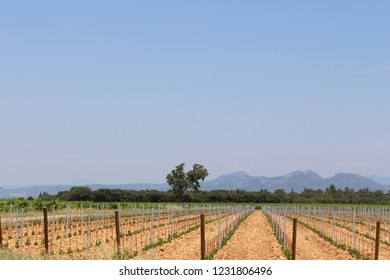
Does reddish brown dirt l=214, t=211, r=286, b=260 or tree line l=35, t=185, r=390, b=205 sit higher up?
reddish brown dirt l=214, t=211, r=286, b=260

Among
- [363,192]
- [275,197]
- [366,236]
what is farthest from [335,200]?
[366,236]

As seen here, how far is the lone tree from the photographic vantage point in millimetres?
118812

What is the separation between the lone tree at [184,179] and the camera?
119 meters

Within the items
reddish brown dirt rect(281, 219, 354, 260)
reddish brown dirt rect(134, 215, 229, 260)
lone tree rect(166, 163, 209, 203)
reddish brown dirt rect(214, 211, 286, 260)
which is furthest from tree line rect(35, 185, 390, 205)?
reddish brown dirt rect(281, 219, 354, 260)

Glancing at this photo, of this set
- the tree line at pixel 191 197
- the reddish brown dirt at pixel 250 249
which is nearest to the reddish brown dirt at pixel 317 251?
the reddish brown dirt at pixel 250 249

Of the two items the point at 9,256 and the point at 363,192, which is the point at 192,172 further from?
the point at 9,256

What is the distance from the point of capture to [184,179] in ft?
390

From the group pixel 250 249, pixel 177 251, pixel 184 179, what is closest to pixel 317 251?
pixel 250 249

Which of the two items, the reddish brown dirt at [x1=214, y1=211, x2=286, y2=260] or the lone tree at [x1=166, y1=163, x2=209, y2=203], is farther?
the lone tree at [x1=166, y1=163, x2=209, y2=203]

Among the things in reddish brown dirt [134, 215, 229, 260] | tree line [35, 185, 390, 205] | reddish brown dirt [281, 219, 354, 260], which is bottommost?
tree line [35, 185, 390, 205]

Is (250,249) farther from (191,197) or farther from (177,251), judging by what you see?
(191,197)

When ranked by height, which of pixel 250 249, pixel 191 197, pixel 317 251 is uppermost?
pixel 250 249

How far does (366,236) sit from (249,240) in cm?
850

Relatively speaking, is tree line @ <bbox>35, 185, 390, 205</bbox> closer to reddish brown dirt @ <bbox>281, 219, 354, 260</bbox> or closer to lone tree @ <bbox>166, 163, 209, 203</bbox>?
lone tree @ <bbox>166, 163, 209, 203</bbox>
